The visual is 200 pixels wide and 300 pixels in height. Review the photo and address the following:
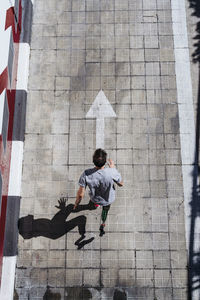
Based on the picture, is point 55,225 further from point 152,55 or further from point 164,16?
point 164,16

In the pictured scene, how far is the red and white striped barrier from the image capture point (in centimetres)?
652

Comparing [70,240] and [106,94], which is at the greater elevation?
[106,94]

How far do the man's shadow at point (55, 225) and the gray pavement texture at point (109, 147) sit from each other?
0.35 ft

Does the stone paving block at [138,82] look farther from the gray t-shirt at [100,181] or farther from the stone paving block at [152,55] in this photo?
the gray t-shirt at [100,181]

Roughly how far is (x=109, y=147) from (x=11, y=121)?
101 inches

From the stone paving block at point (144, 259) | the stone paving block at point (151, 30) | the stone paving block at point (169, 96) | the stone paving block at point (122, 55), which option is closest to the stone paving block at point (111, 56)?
the stone paving block at point (122, 55)

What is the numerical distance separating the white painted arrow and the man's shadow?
68.1 inches

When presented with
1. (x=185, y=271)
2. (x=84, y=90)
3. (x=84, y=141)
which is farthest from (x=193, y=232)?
(x=84, y=90)

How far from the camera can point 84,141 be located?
24.5 feet

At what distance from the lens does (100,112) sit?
7633 millimetres

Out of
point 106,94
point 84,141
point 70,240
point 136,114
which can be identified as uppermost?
point 106,94

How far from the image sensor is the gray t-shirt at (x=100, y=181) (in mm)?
5535

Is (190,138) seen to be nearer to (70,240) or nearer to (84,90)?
(84,90)

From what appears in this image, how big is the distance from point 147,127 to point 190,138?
1.13 metres
